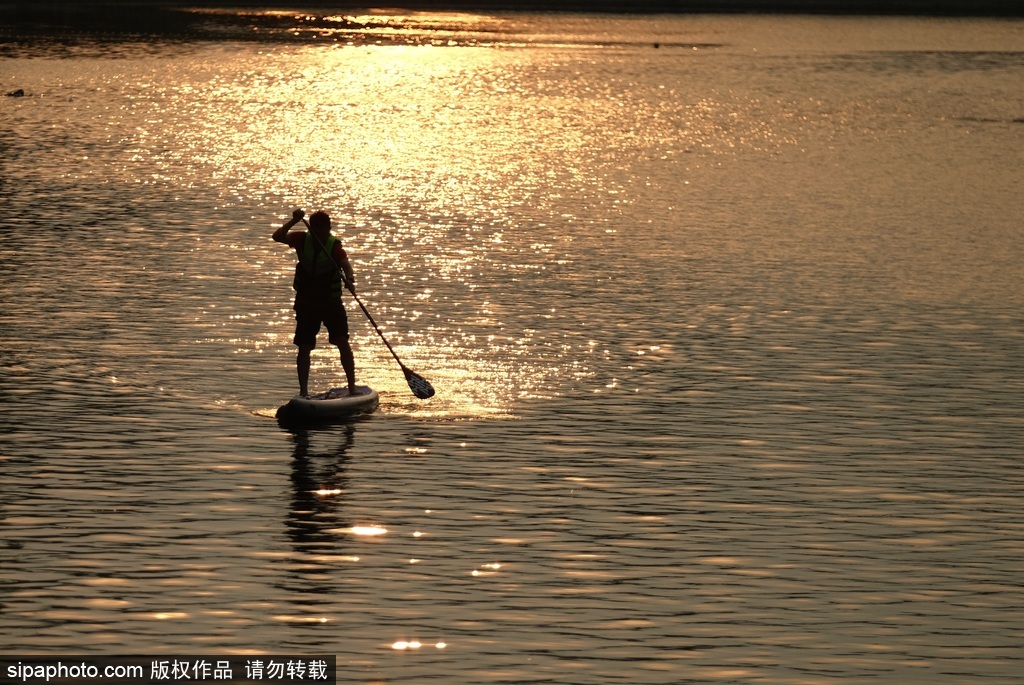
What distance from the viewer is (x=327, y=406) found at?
20531 millimetres

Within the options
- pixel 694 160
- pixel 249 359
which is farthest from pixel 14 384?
pixel 694 160

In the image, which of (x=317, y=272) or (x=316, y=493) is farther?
(x=317, y=272)

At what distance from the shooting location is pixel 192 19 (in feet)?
373

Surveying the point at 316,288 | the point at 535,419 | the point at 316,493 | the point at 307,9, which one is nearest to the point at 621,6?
the point at 307,9

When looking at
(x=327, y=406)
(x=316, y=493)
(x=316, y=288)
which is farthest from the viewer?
(x=316, y=288)

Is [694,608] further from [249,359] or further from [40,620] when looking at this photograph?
[249,359]

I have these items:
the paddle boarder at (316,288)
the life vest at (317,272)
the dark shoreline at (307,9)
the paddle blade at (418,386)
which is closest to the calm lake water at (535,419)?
the paddle blade at (418,386)

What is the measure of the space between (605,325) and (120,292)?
706 centimetres

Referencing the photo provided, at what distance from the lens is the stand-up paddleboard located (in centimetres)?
2047

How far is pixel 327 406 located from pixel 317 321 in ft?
2.95

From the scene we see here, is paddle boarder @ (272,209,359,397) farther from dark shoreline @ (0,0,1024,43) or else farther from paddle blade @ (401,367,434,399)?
dark shoreline @ (0,0,1024,43)

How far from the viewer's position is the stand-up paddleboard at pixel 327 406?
2047 centimetres

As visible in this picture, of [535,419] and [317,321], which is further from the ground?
[317,321]

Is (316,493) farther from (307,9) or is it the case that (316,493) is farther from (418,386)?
(307,9)
